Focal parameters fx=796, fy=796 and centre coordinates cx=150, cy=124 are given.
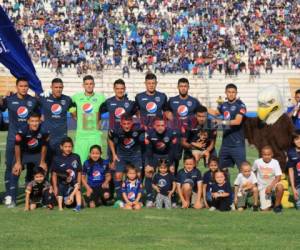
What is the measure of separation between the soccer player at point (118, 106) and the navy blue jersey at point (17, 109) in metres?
1.05

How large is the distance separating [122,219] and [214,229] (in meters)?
1.30

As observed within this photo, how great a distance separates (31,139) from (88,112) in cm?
98

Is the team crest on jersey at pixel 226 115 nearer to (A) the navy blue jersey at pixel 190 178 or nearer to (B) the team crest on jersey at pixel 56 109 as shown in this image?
(A) the navy blue jersey at pixel 190 178

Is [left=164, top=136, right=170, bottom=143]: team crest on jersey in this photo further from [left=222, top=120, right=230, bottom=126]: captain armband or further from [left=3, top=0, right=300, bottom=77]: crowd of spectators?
[left=3, top=0, right=300, bottom=77]: crowd of spectators

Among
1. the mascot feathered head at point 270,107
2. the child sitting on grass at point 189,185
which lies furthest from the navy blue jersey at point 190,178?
the mascot feathered head at point 270,107

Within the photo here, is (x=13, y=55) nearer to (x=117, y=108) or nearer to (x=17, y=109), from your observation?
(x=17, y=109)

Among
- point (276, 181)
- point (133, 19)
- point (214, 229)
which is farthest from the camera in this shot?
point (133, 19)

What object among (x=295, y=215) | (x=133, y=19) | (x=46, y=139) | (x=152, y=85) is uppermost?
(x=133, y=19)

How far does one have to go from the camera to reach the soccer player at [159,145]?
1128 centimetres

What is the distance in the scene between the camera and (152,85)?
11.4m

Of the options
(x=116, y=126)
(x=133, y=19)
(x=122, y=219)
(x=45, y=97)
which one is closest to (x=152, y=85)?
(x=116, y=126)

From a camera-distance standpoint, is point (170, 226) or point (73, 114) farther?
point (73, 114)

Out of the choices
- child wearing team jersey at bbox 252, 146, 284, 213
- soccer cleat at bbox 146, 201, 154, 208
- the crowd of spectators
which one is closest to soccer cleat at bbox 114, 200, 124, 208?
soccer cleat at bbox 146, 201, 154, 208

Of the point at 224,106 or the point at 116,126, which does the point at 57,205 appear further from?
the point at 224,106
